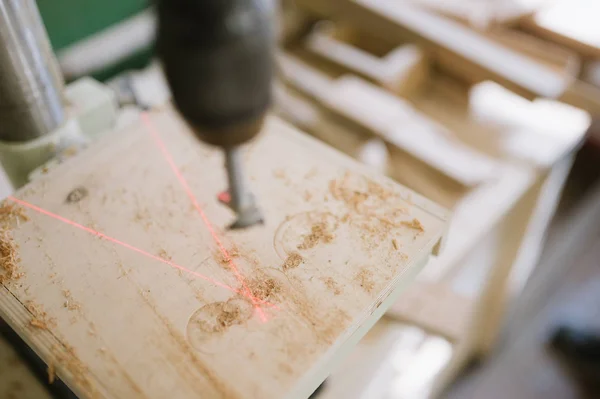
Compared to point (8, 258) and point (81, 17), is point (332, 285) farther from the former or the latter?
point (81, 17)

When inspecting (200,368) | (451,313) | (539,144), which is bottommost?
(451,313)

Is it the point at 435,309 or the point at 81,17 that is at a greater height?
the point at 81,17

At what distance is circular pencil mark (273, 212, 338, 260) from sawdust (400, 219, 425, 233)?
84mm

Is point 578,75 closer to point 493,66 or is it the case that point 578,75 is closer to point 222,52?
point 493,66

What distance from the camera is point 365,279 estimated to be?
55 cm

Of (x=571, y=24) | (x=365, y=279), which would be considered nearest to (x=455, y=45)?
(x=571, y=24)

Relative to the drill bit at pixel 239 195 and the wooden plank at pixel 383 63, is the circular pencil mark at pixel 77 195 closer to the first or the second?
the drill bit at pixel 239 195

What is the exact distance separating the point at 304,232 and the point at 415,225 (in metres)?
0.13

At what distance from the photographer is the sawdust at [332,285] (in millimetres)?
542

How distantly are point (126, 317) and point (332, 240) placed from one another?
0.24 m

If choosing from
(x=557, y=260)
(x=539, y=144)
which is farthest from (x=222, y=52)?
(x=557, y=260)

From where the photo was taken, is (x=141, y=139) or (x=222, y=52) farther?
(x=141, y=139)

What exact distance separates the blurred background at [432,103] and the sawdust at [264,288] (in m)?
0.51

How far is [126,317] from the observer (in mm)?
525
